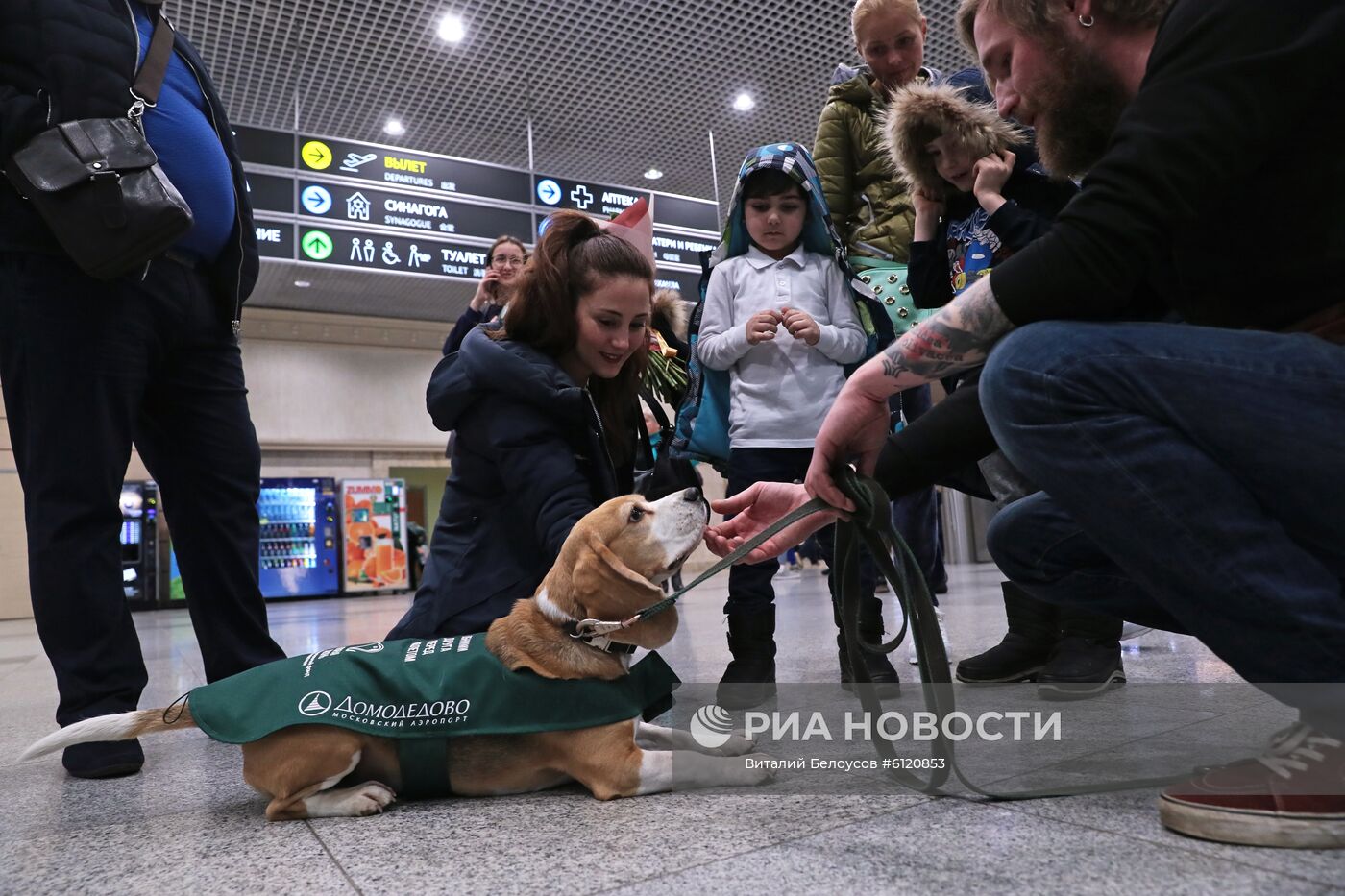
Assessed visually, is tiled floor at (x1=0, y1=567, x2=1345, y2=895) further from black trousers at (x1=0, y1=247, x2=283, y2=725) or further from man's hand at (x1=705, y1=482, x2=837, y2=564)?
man's hand at (x1=705, y1=482, x2=837, y2=564)

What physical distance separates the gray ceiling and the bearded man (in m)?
5.66

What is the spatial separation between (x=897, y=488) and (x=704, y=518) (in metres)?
0.41

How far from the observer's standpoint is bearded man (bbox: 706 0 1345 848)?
938 millimetres

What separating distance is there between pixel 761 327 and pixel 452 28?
193 inches

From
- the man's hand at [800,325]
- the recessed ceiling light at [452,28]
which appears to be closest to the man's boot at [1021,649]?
the man's hand at [800,325]

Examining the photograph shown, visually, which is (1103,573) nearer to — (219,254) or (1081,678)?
(1081,678)

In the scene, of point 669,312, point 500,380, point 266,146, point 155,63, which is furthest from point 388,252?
point 500,380

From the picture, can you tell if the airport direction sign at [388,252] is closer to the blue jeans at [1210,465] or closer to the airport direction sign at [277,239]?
the airport direction sign at [277,239]

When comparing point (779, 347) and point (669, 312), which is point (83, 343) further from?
point (669, 312)

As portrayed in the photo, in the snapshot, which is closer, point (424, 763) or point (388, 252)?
point (424, 763)

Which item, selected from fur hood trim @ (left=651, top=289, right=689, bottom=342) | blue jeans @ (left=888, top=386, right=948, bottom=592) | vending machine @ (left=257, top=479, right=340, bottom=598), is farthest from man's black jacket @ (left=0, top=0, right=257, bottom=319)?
vending machine @ (left=257, top=479, right=340, bottom=598)

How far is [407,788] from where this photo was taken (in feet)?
4.87

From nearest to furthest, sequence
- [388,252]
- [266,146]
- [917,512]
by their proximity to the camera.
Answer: [917,512]
[266,146]
[388,252]

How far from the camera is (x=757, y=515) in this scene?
1600 mm
